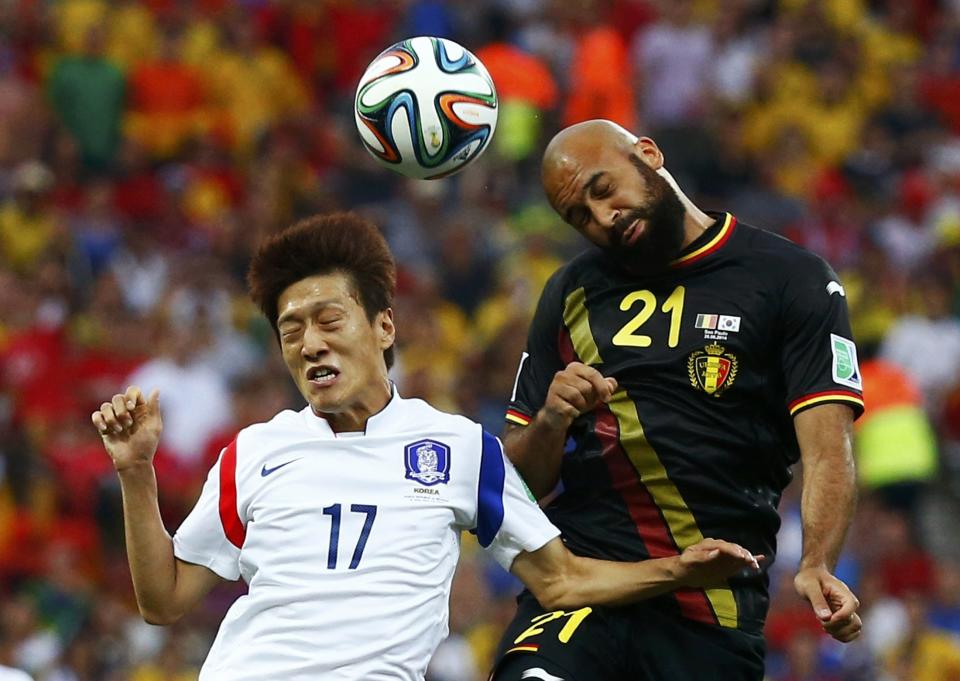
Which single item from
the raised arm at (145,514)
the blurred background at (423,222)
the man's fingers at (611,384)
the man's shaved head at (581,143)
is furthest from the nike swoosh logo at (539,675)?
the blurred background at (423,222)

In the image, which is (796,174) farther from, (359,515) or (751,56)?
(359,515)

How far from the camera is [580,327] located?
5578 mm

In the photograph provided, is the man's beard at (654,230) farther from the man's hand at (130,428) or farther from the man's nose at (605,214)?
the man's hand at (130,428)

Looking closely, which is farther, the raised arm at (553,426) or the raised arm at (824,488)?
the raised arm at (553,426)

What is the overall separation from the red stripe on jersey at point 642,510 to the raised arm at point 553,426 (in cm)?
14

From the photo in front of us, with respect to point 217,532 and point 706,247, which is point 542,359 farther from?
point 217,532

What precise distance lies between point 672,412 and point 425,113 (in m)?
1.29

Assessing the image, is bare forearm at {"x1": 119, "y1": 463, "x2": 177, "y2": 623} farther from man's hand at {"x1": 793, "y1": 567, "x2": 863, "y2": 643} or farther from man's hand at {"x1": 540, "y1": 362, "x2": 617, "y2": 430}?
man's hand at {"x1": 793, "y1": 567, "x2": 863, "y2": 643}

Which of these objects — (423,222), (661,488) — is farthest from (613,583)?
(423,222)

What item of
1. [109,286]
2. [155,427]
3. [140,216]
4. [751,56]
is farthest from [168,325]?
[155,427]

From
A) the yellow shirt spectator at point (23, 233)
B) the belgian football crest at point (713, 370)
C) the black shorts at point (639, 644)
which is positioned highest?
the yellow shirt spectator at point (23, 233)

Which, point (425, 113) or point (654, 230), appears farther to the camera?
point (425, 113)

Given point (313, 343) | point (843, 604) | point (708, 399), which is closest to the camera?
point (843, 604)

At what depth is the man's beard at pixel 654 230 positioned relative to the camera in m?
5.39
